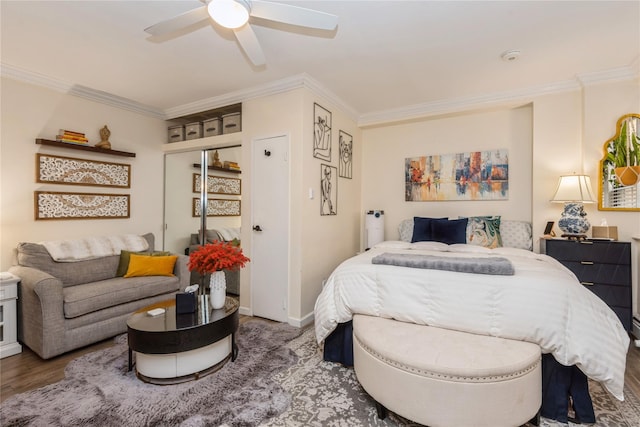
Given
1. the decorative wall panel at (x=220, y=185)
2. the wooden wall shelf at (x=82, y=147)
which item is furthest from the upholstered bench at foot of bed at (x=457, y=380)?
the wooden wall shelf at (x=82, y=147)

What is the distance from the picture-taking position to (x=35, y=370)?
228cm

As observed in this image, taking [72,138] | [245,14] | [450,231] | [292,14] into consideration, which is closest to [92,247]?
[72,138]

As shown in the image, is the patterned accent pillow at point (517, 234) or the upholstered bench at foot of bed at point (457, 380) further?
the patterned accent pillow at point (517, 234)

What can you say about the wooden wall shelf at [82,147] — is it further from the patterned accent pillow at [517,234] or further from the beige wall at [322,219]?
the patterned accent pillow at [517,234]

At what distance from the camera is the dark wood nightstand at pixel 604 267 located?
2799mm

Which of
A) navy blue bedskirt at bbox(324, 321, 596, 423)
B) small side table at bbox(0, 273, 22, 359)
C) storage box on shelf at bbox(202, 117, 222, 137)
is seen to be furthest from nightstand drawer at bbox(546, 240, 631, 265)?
small side table at bbox(0, 273, 22, 359)

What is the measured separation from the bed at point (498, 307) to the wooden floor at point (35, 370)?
745mm

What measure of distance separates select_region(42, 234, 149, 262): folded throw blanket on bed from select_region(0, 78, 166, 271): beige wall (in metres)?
0.34

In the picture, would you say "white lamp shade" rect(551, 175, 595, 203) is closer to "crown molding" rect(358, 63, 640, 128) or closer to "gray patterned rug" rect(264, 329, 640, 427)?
Result: "crown molding" rect(358, 63, 640, 128)

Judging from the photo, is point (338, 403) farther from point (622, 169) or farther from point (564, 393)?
point (622, 169)

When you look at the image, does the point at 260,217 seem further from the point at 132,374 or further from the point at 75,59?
the point at 75,59

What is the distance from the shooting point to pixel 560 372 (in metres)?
1.72

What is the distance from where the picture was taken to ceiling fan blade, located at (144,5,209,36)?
181 cm

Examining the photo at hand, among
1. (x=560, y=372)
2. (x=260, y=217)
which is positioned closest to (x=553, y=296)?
(x=560, y=372)
